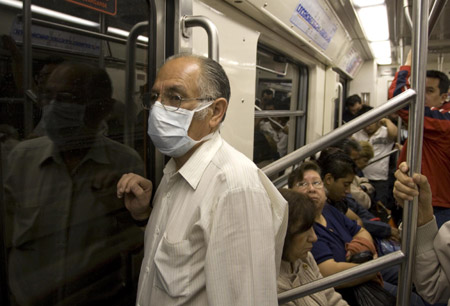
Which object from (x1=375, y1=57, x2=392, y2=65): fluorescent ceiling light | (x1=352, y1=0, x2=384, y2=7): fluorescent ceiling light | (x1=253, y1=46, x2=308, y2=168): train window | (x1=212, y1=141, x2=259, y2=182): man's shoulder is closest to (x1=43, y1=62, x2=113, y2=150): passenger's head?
(x1=212, y1=141, x2=259, y2=182): man's shoulder

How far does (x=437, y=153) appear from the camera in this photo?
2424mm

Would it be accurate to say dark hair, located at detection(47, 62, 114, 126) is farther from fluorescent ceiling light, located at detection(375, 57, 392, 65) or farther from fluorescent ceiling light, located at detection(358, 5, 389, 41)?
fluorescent ceiling light, located at detection(375, 57, 392, 65)

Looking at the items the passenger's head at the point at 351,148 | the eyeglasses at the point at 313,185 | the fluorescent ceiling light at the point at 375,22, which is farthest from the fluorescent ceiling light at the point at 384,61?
the eyeglasses at the point at 313,185

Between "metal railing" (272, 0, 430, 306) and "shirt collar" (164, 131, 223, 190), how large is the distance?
273mm

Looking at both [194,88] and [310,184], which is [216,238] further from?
[310,184]

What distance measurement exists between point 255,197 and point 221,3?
4.32ft

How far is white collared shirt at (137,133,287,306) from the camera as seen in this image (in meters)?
1.00

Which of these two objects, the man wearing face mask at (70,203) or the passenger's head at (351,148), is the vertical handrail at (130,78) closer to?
the man wearing face mask at (70,203)

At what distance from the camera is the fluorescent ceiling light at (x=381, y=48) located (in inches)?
241

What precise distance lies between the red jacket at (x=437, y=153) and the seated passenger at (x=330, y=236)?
0.57 m

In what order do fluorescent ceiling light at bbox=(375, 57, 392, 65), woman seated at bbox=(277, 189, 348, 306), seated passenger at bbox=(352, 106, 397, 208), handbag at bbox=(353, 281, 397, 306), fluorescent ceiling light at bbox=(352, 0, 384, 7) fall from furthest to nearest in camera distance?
1. fluorescent ceiling light at bbox=(375, 57, 392, 65)
2. seated passenger at bbox=(352, 106, 397, 208)
3. fluorescent ceiling light at bbox=(352, 0, 384, 7)
4. handbag at bbox=(353, 281, 397, 306)
5. woman seated at bbox=(277, 189, 348, 306)

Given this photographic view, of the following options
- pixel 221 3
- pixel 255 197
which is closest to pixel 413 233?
pixel 255 197

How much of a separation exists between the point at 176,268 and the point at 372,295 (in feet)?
3.80

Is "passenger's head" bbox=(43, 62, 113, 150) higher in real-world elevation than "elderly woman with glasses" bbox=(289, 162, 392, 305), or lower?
higher
